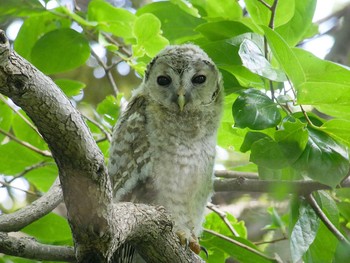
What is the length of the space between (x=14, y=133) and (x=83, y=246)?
1.53m

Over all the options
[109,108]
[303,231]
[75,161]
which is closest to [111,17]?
[109,108]

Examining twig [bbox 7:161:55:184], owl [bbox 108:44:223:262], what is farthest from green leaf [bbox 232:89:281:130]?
twig [bbox 7:161:55:184]

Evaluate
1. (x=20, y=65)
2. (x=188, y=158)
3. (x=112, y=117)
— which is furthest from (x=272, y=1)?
(x=20, y=65)

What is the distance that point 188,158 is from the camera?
2695 millimetres

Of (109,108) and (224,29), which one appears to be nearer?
(224,29)

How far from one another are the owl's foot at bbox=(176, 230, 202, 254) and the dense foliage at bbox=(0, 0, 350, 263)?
22 centimetres

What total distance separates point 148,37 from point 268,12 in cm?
65

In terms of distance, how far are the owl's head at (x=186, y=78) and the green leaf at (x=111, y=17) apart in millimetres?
267

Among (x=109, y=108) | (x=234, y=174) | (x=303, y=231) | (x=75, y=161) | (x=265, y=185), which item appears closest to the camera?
(x=75, y=161)

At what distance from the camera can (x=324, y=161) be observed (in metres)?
2.30

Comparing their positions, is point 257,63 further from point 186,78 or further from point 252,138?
point 186,78

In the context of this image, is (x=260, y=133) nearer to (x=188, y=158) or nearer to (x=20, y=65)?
(x=188, y=158)

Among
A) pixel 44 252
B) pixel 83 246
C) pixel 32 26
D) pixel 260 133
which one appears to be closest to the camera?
pixel 83 246

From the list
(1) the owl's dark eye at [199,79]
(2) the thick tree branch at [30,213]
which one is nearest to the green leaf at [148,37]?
(1) the owl's dark eye at [199,79]
